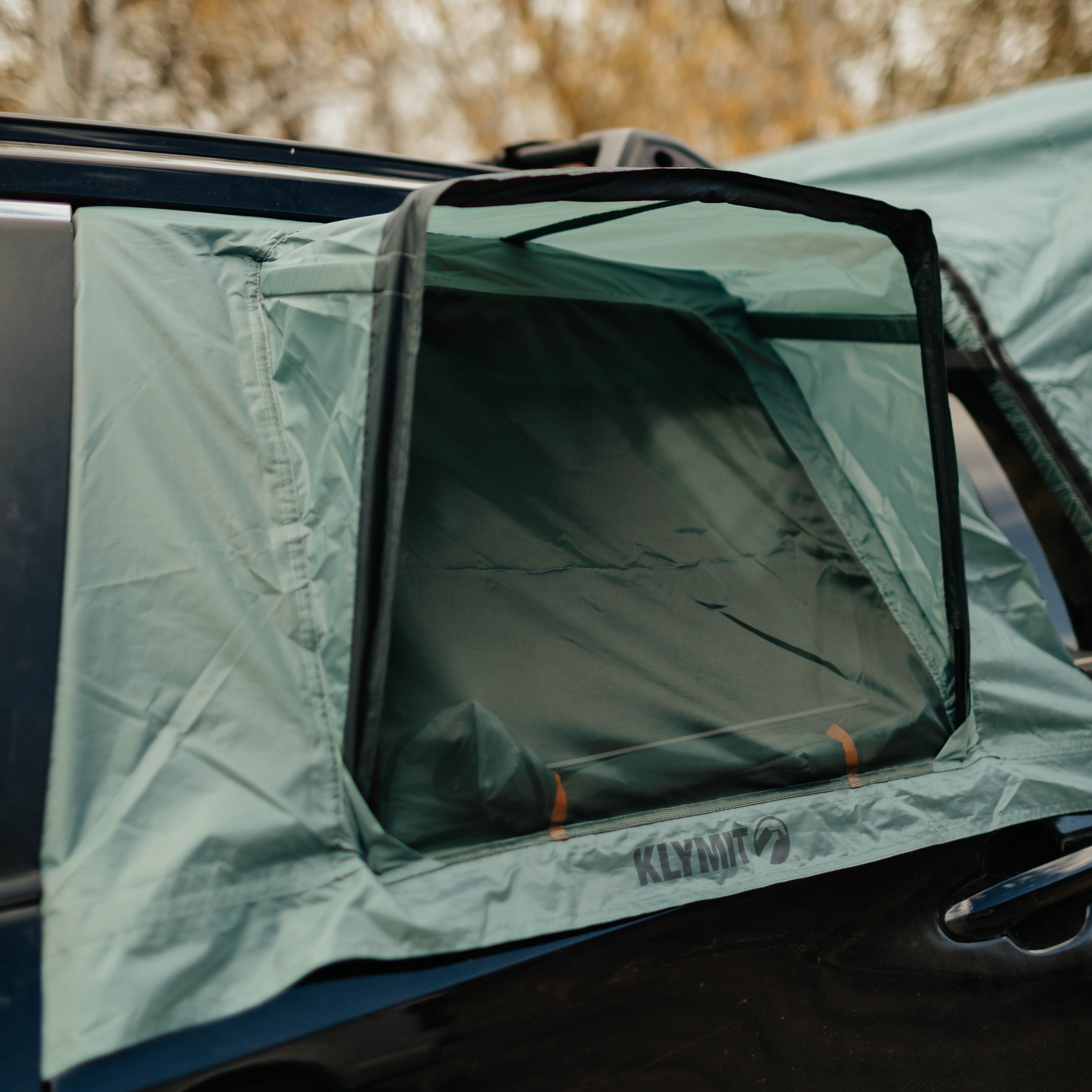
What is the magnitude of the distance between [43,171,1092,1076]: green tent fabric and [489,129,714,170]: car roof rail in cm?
58

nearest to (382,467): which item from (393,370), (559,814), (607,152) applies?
(393,370)

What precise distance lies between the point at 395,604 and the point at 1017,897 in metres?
1.04

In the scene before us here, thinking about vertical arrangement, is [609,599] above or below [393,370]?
below

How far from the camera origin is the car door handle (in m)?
1.25

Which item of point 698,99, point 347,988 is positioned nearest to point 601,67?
point 698,99

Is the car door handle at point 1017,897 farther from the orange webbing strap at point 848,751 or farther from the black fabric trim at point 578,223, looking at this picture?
the black fabric trim at point 578,223

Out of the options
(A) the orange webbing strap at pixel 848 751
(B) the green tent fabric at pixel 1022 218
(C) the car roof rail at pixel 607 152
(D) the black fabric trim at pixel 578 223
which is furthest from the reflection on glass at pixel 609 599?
(C) the car roof rail at pixel 607 152

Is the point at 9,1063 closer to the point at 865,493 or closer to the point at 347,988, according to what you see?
the point at 347,988

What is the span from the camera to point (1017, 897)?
4.17ft

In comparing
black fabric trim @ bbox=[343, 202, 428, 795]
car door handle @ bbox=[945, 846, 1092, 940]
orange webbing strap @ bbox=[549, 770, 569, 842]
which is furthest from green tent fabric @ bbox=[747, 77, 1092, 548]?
black fabric trim @ bbox=[343, 202, 428, 795]

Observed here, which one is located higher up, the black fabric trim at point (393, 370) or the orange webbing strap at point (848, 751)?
the black fabric trim at point (393, 370)

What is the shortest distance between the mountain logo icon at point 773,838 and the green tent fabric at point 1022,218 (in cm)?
95

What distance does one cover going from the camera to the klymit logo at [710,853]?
1.09 metres

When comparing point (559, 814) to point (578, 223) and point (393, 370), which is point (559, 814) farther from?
point (578, 223)
